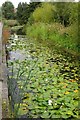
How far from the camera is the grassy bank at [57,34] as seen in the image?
733cm

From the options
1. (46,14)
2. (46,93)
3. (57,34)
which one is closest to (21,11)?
(46,14)

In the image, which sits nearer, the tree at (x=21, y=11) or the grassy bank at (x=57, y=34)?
the grassy bank at (x=57, y=34)

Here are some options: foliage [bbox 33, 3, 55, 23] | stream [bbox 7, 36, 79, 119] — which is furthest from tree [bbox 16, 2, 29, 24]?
stream [bbox 7, 36, 79, 119]

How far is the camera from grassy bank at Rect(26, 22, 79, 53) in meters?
7.33

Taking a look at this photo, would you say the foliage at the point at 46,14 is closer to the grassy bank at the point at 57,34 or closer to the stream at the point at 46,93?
the grassy bank at the point at 57,34

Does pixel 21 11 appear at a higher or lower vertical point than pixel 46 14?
higher

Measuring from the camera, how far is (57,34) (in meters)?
9.52

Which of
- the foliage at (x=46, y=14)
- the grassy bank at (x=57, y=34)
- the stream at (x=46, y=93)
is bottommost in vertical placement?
the stream at (x=46, y=93)

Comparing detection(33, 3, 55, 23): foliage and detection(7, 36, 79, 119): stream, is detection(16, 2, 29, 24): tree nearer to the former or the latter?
detection(33, 3, 55, 23): foliage

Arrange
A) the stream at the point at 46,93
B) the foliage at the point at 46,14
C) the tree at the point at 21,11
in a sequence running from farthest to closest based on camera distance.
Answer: the foliage at the point at 46,14, the tree at the point at 21,11, the stream at the point at 46,93

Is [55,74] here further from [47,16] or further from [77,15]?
[47,16]

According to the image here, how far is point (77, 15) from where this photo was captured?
22.5ft

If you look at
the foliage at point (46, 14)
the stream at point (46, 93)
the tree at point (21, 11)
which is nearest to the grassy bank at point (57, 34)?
the foliage at point (46, 14)

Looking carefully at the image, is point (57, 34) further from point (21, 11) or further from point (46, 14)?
point (46, 14)
